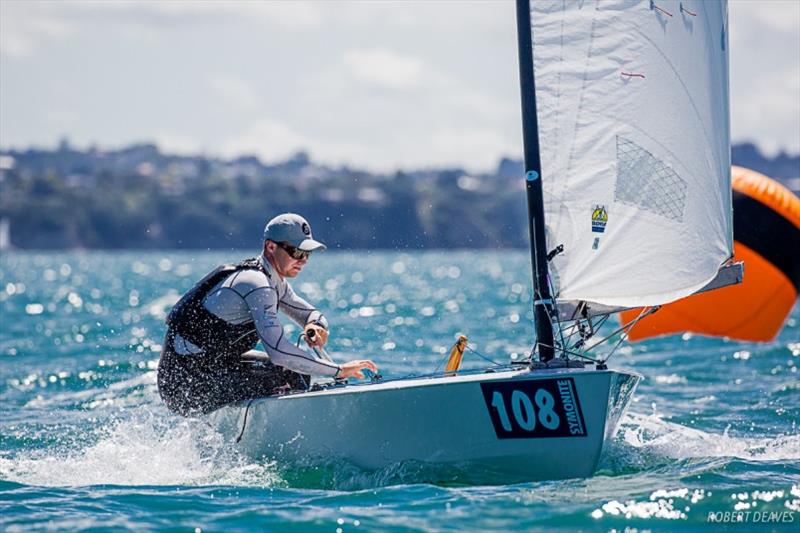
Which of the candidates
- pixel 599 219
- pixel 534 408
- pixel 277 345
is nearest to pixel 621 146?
pixel 599 219

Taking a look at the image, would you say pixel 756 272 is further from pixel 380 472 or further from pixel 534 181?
pixel 380 472

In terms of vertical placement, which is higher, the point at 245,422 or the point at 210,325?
the point at 210,325

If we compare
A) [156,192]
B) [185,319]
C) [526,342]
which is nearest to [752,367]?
[526,342]

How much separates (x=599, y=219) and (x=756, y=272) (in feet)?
16.8

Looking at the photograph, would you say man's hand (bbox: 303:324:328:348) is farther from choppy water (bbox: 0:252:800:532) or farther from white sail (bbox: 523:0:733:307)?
white sail (bbox: 523:0:733:307)

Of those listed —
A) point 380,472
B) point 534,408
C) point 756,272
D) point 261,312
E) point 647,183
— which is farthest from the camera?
point 756,272

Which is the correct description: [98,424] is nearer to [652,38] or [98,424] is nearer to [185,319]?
[185,319]

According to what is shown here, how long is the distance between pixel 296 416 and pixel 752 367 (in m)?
6.14

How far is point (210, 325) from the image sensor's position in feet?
22.3

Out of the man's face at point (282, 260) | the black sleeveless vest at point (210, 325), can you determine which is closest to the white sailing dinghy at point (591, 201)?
the black sleeveless vest at point (210, 325)

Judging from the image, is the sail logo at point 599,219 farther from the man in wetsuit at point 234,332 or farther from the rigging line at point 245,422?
the rigging line at point 245,422

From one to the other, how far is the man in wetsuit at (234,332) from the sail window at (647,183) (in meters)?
1.56

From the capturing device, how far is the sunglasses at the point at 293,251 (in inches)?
269

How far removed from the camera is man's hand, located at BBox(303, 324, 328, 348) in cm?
692
